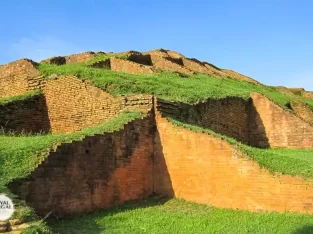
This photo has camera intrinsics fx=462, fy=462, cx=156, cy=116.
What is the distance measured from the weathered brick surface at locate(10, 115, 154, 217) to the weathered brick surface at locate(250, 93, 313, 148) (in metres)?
5.86

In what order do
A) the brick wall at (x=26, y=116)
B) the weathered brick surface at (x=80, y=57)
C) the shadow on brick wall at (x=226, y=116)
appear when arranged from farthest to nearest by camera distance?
1. the weathered brick surface at (x=80, y=57)
2. the brick wall at (x=26, y=116)
3. the shadow on brick wall at (x=226, y=116)

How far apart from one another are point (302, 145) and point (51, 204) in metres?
8.40

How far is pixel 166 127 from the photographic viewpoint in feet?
28.3

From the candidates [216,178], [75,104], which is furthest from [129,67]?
[216,178]

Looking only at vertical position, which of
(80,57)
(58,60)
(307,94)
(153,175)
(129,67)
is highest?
(80,57)

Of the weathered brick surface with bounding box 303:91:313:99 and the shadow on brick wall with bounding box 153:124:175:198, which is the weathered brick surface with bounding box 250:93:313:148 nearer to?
the shadow on brick wall with bounding box 153:124:175:198

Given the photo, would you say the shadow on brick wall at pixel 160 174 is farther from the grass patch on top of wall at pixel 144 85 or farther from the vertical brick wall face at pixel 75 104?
the grass patch on top of wall at pixel 144 85

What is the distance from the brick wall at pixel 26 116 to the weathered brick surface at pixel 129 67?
13.2ft

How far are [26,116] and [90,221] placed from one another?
18.2 ft

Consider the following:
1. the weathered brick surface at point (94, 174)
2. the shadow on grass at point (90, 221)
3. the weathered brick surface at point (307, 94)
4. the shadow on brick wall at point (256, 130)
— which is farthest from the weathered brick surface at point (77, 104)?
the weathered brick surface at point (307, 94)

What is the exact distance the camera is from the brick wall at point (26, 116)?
36.1 feet

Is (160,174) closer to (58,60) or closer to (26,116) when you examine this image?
(26,116)

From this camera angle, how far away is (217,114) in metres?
12.0

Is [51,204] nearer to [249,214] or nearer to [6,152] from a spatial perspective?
[6,152]
